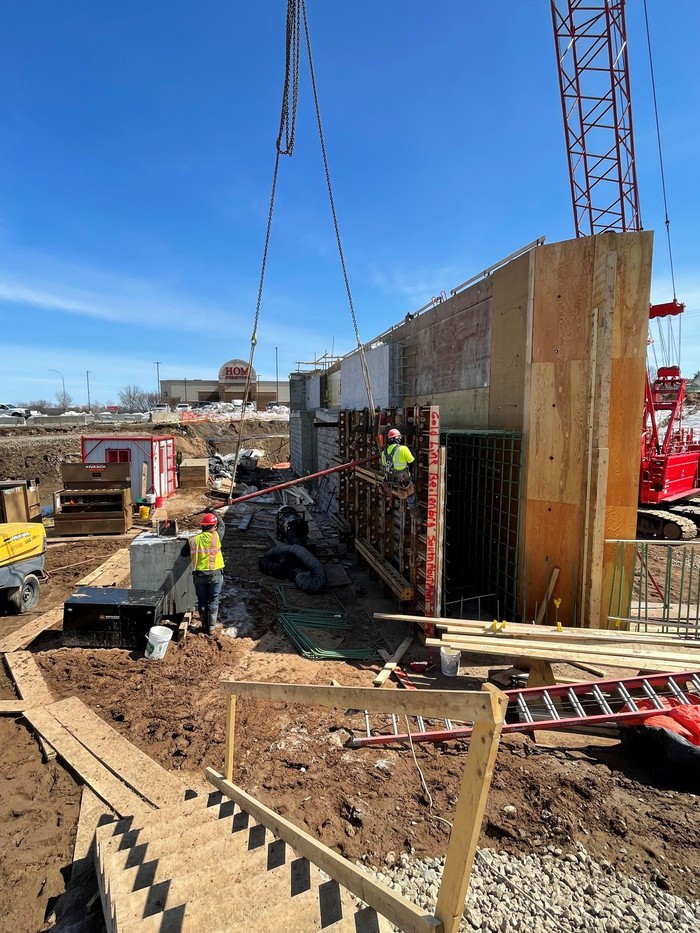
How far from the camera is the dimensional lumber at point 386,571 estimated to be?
26.8 ft

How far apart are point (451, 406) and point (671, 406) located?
34.7ft

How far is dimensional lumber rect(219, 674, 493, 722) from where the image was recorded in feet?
6.30

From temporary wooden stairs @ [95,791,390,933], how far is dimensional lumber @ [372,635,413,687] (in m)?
3.32

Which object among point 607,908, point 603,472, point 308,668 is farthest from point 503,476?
point 607,908

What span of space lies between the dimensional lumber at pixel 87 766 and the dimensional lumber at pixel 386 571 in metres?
4.69

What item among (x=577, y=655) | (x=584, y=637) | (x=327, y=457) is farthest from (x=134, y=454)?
(x=577, y=655)

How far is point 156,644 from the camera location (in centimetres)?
684

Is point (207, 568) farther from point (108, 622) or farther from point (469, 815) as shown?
point (469, 815)

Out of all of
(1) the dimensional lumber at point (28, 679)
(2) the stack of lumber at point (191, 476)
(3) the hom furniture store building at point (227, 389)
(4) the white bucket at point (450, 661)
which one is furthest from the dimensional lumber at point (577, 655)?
(3) the hom furniture store building at point (227, 389)

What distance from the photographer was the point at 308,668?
701cm

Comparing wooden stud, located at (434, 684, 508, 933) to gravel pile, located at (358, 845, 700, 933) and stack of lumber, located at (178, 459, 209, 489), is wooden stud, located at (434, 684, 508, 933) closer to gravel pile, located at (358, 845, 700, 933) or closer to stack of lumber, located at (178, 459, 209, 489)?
gravel pile, located at (358, 845, 700, 933)

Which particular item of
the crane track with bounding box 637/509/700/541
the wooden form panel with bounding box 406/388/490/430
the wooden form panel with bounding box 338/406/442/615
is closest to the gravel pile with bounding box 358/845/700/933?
the wooden form panel with bounding box 338/406/442/615

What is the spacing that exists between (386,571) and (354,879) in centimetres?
715

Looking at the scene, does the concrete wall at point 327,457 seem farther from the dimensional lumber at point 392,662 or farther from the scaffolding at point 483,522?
the dimensional lumber at point 392,662
